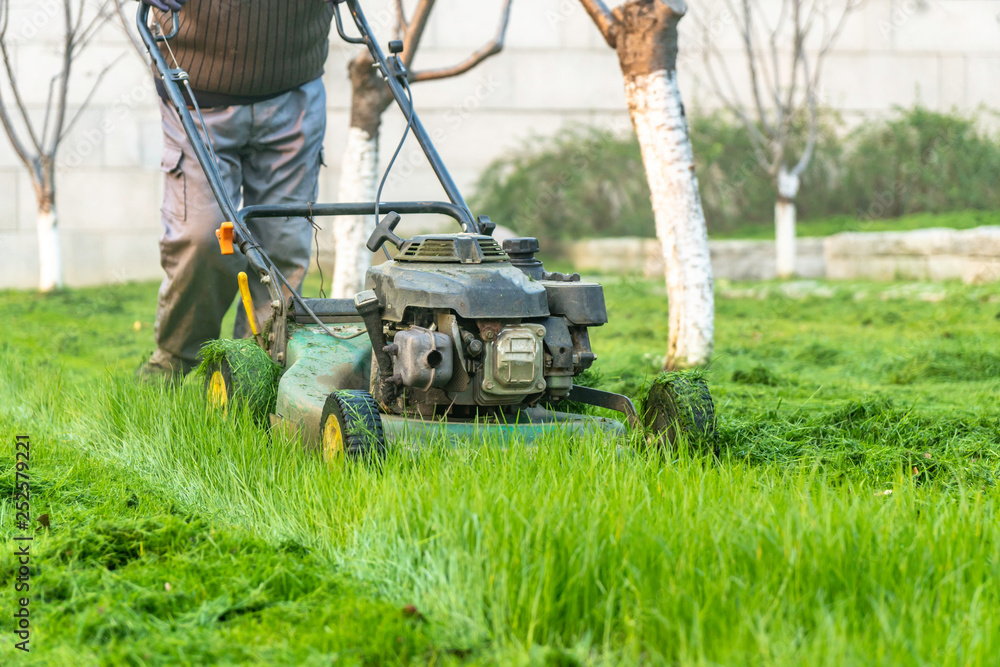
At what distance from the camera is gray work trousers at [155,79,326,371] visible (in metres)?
4.09

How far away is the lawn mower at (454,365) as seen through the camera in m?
2.77

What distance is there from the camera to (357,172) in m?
6.91

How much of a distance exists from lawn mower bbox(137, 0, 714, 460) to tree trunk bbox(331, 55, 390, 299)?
3450 millimetres

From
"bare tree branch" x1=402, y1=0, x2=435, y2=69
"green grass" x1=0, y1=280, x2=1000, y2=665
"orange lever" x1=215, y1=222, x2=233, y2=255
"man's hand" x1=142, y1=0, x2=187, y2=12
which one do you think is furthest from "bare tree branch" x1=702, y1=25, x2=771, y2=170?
"orange lever" x1=215, y1=222, x2=233, y2=255

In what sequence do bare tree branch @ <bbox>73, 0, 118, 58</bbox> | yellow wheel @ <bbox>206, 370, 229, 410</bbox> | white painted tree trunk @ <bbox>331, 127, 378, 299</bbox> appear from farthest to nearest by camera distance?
bare tree branch @ <bbox>73, 0, 118, 58</bbox> < white painted tree trunk @ <bbox>331, 127, 378, 299</bbox> < yellow wheel @ <bbox>206, 370, 229, 410</bbox>

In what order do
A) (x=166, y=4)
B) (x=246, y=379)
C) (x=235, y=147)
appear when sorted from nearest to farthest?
(x=246, y=379), (x=166, y=4), (x=235, y=147)

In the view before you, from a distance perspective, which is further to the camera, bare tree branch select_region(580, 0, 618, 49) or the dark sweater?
bare tree branch select_region(580, 0, 618, 49)

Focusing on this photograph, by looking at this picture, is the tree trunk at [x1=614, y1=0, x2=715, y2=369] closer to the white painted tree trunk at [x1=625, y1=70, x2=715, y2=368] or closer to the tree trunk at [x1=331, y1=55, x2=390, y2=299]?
the white painted tree trunk at [x1=625, y1=70, x2=715, y2=368]

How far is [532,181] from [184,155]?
8.29 meters

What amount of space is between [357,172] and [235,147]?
2.62 metres

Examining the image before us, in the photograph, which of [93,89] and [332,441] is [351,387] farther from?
[93,89]

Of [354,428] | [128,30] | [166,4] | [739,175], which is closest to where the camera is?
[354,428]

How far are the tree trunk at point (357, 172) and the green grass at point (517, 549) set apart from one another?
333cm

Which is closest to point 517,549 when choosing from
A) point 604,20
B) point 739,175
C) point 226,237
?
Answer: point 226,237
